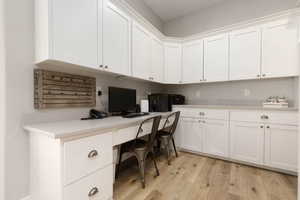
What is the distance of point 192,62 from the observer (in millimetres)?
3152

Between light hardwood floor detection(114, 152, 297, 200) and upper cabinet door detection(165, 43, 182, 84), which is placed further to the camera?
upper cabinet door detection(165, 43, 182, 84)

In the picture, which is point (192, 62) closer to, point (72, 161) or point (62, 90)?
point (62, 90)

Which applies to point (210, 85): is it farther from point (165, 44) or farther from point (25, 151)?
point (25, 151)

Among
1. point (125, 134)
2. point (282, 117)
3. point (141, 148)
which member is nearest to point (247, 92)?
point (282, 117)

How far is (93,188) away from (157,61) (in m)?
2.44

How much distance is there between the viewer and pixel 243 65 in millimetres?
2605

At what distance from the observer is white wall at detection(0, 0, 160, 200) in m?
1.32

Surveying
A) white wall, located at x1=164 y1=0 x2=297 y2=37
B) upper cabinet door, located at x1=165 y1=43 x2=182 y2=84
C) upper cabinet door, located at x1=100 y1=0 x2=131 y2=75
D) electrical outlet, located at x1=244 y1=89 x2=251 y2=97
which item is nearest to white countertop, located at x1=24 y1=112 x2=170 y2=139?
upper cabinet door, located at x1=100 y1=0 x2=131 y2=75

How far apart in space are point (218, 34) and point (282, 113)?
176 centimetres

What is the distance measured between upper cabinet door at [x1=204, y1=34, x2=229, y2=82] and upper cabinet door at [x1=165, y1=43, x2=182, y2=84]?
577 mm

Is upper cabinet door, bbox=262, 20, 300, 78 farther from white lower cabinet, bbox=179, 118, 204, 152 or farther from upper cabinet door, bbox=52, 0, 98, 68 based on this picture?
upper cabinet door, bbox=52, 0, 98, 68

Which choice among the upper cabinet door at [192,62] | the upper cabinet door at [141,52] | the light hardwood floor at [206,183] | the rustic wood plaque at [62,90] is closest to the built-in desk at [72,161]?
the rustic wood plaque at [62,90]

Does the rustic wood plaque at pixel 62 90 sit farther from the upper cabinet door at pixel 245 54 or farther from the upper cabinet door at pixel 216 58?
the upper cabinet door at pixel 245 54

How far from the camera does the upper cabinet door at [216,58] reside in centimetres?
278
